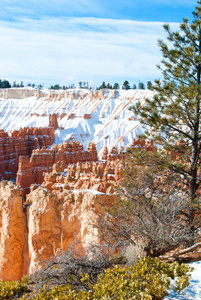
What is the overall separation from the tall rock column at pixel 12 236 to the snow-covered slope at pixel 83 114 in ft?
181

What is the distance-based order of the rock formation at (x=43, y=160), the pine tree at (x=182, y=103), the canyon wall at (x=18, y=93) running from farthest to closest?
the canyon wall at (x=18, y=93) < the rock formation at (x=43, y=160) < the pine tree at (x=182, y=103)

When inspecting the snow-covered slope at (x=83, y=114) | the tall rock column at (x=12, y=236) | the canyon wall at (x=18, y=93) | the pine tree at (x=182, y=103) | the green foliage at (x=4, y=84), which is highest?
the green foliage at (x=4, y=84)

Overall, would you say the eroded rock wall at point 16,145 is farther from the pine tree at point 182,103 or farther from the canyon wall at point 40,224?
the pine tree at point 182,103

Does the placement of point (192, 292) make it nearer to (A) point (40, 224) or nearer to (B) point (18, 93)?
(A) point (40, 224)

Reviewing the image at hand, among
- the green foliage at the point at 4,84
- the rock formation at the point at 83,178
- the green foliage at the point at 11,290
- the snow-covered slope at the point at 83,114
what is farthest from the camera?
the green foliage at the point at 4,84

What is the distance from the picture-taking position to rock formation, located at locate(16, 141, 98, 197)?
113 ft

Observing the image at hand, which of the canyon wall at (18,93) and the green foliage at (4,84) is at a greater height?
the green foliage at (4,84)

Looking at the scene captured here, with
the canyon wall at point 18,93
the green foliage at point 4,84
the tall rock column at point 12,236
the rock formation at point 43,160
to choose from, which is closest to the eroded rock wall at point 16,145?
the rock formation at point 43,160

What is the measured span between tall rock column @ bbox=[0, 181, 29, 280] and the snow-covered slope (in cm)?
5529

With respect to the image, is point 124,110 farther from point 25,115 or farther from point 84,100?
point 25,115

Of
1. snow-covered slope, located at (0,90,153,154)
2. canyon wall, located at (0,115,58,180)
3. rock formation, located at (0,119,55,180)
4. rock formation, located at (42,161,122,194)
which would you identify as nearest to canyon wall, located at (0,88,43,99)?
snow-covered slope, located at (0,90,153,154)

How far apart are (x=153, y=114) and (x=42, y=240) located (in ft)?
16.9

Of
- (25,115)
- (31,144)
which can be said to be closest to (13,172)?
(31,144)

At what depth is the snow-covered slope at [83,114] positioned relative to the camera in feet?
234
